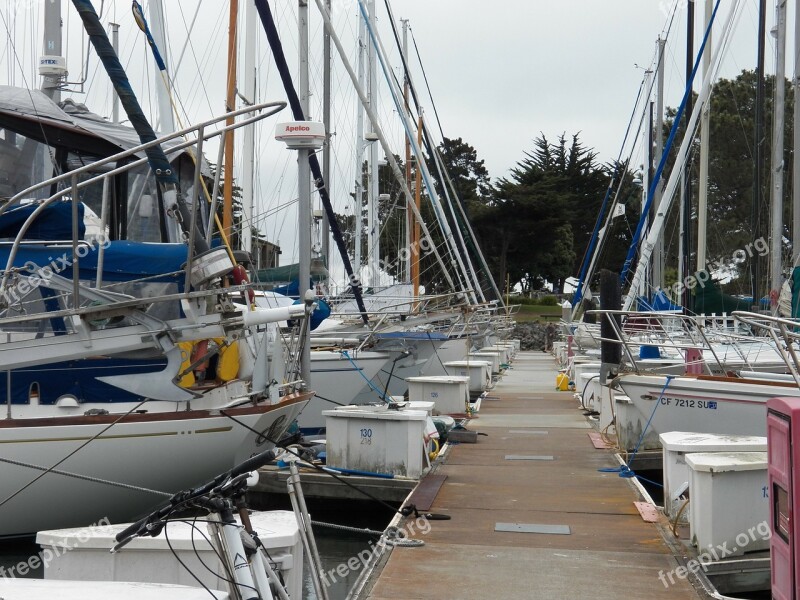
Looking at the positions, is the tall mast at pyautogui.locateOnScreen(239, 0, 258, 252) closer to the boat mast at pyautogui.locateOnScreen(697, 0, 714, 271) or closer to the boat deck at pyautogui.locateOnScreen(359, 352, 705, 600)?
the boat deck at pyautogui.locateOnScreen(359, 352, 705, 600)

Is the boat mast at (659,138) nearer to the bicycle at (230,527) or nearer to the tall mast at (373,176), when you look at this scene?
the tall mast at (373,176)

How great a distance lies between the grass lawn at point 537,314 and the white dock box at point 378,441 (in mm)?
51760

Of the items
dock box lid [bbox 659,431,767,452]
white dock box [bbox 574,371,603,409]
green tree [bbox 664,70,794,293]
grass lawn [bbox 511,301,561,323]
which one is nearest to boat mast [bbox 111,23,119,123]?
white dock box [bbox 574,371,603,409]

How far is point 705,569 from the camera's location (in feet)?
23.5

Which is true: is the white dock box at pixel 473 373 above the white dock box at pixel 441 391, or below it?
below

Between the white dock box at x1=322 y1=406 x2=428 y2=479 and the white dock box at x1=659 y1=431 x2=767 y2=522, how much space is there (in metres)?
2.96

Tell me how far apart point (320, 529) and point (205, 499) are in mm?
7670

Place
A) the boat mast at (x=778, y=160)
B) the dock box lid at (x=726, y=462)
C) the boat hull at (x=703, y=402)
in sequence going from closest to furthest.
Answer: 1. the dock box lid at (x=726, y=462)
2. the boat hull at (x=703, y=402)
3. the boat mast at (x=778, y=160)

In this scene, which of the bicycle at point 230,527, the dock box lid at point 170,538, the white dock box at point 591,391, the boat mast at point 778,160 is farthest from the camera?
the boat mast at point 778,160

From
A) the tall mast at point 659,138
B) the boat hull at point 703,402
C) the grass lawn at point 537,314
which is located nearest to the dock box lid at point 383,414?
the boat hull at point 703,402

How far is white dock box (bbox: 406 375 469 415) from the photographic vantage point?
55.7ft

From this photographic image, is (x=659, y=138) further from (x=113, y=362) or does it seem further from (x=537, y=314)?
(x=537, y=314)

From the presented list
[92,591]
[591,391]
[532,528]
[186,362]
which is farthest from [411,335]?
[92,591]

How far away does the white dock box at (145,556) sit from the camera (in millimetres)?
5488
